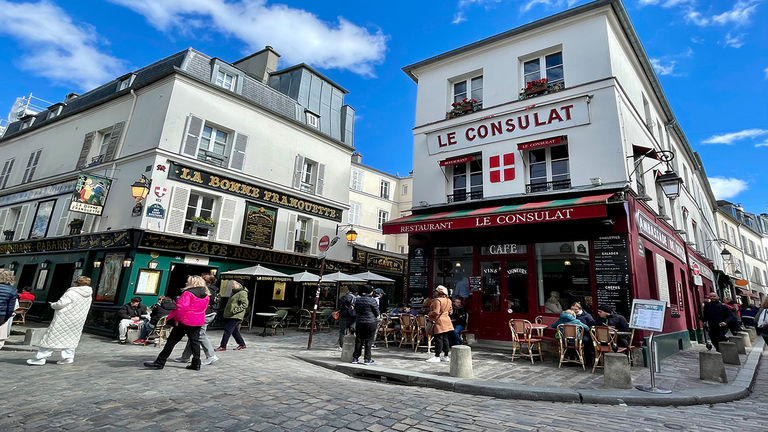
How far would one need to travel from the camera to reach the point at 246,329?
13102mm

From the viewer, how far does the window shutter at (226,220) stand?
1334 centimetres

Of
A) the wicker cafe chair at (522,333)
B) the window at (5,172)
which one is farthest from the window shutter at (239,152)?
the window at (5,172)

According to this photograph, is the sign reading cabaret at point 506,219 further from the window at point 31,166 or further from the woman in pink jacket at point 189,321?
the window at point 31,166

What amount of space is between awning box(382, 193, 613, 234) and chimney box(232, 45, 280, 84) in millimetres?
12624

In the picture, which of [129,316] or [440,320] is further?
[129,316]

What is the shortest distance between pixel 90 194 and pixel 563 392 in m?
14.9

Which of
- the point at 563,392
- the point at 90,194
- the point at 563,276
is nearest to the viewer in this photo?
the point at 563,392

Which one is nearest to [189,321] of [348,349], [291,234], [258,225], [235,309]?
[235,309]

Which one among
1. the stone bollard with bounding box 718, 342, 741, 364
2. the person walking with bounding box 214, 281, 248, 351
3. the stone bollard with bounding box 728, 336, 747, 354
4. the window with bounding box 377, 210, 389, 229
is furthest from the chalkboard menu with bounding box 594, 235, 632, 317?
the window with bounding box 377, 210, 389, 229

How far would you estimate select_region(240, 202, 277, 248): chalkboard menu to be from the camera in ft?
46.2

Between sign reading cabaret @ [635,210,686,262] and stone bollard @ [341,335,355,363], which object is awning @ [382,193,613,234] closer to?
sign reading cabaret @ [635,210,686,262]

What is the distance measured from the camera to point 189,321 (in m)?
5.70

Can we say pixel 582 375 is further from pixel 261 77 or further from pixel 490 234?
pixel 261 77

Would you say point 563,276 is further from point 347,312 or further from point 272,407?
point 272,407
